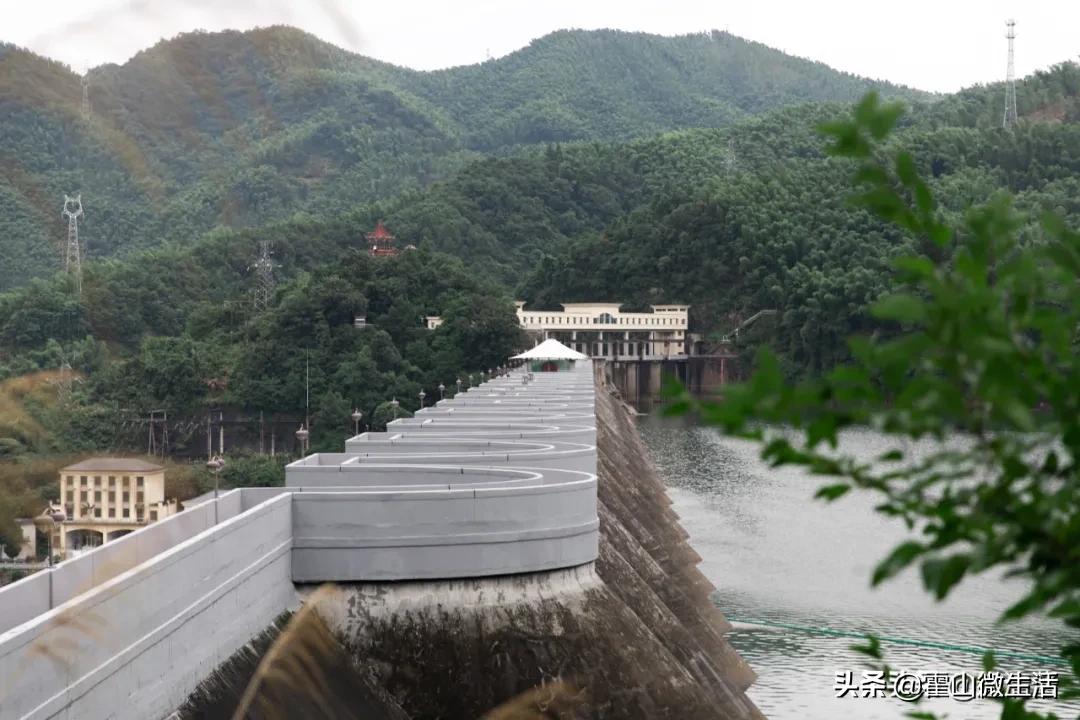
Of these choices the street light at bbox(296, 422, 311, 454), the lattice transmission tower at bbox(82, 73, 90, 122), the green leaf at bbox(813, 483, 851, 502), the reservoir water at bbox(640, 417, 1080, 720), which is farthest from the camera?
the lattice transmission tower at bbox(82, 73, 90, 122)

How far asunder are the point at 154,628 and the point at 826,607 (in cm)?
2439

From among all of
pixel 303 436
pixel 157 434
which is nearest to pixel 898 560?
pixel 303 436

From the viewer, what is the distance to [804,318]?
10144cm

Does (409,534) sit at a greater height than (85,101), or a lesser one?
lesser

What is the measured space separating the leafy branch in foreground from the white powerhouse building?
10767 centimetres

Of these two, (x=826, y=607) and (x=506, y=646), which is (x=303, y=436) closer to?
(x=506, y=646)

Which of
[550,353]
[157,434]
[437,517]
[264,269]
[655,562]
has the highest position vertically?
[264,269]

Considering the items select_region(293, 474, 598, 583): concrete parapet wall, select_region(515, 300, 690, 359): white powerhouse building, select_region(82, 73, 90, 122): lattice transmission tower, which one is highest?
select_region(82, 73, 90, 122): lattice transmission tower

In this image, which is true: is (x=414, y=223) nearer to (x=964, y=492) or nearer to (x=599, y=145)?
(x=599, y=145)

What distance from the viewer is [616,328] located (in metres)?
114

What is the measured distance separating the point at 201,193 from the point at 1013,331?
107922 millimetres

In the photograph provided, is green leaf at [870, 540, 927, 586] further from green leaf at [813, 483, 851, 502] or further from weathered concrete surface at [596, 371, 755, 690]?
weathered concrete surface at [596, 371, 755, 690]

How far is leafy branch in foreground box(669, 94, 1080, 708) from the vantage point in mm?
2891

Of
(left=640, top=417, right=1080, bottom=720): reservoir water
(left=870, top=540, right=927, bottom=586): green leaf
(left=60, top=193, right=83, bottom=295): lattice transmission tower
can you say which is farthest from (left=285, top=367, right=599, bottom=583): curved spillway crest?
(left=60, top=193, right=83, bottom=295): lattice transmission tower
